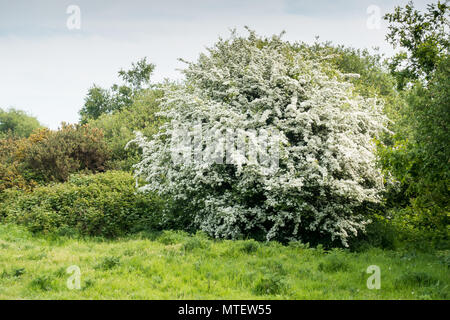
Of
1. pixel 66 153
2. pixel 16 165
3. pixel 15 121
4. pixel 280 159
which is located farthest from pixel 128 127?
pixel 15 121

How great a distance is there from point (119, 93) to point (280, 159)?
31.8 m

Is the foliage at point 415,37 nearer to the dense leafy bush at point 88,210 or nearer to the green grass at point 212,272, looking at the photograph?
the green grass at point 212,272

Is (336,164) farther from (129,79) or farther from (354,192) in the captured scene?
(129,79)

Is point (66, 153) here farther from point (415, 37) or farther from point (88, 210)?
Result: point (415, 37)

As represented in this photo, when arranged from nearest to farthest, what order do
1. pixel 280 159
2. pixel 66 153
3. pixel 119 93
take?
1. pixel 280 159
2. pixel 66 153
3. pixel 119 93

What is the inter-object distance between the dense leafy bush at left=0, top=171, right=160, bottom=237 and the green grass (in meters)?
1.97

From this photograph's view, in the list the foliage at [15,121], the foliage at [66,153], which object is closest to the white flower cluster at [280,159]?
the foliage at [66,153]

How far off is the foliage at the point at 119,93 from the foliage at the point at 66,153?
15.2m

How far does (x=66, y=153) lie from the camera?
18.1 metres

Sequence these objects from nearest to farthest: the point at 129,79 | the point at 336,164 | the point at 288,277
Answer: the point at 288,277 → the point at 336,164 → the point at 129,79

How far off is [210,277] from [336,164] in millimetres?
4656
